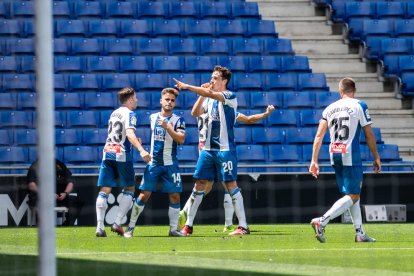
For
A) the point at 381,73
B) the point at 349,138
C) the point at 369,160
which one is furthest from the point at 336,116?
the point at 381,73

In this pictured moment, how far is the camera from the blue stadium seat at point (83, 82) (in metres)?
19.7

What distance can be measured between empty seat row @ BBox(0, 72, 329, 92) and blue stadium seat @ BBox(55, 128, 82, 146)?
1086 millimetres

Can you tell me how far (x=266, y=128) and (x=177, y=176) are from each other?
6.74m

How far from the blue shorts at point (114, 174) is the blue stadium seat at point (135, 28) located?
849 cm

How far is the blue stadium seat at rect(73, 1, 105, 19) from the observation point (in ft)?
70.6

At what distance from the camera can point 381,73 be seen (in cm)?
2166

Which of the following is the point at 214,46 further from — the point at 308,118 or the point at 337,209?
the point at 337,209

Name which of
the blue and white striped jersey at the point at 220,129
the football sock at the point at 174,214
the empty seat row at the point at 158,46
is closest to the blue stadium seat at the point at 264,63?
the empty seat row at the point at 158,46

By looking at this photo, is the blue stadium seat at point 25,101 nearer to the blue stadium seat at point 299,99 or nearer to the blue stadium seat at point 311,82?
the blue stadium seat at point 299,99

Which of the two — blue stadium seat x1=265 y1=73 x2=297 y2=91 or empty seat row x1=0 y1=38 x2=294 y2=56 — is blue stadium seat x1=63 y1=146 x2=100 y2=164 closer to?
empty seat row x1=0 y1=38 x2=294 y2=56

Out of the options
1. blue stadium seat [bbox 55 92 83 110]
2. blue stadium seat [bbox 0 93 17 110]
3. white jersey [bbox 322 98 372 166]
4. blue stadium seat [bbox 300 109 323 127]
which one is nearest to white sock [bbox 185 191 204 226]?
white jersey [bbox 322 98 372 166]

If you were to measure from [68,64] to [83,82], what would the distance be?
1.91 feet

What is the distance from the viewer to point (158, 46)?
2103 centimetres

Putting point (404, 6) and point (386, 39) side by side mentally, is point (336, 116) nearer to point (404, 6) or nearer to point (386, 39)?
point (386, 39)
